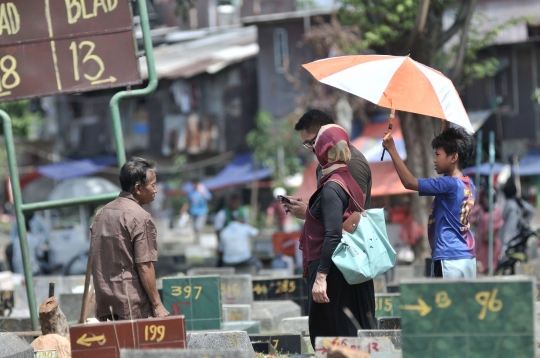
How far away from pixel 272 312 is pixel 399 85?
4.24 metres

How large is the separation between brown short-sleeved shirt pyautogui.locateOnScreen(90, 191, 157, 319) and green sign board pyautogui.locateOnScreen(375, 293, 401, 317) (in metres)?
2.79

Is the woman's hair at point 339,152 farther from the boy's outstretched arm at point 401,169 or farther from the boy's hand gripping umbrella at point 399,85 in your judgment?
the boy's hand gripping umbrella at point 399,85

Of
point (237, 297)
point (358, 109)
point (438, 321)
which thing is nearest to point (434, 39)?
point (237, 297)

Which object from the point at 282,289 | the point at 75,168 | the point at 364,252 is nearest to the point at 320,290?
the point at 364,252

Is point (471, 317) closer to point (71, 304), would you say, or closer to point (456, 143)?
point (456, 143)

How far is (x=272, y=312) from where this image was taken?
10.2 metres

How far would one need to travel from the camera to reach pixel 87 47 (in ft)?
28.1

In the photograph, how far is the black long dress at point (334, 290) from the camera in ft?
19.5

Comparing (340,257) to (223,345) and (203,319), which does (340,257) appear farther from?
(203,319)

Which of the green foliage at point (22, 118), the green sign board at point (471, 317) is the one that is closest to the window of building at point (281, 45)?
the green foliage at point (22, 118)

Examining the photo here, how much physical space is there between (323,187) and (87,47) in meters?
3.47

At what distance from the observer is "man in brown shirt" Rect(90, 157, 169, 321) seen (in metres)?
6.24

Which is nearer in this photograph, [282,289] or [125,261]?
[125,261]

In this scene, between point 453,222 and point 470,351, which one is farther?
point 453,222
